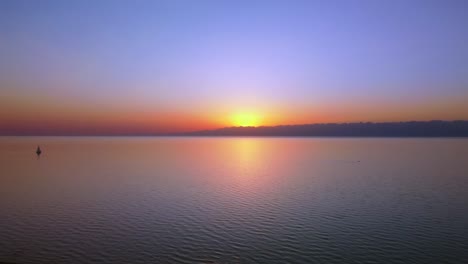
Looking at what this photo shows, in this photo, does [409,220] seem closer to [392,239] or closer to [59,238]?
[392,239]

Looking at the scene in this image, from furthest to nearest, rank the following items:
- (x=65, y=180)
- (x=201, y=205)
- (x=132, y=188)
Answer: (x=65, y=180) → (x=132, y=188) → (x=201, y=205)

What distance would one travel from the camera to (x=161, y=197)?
42.9m

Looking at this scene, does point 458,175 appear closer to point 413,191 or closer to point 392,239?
point 413,191

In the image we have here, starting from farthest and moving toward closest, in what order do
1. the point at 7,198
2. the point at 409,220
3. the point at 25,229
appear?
the point at 7,198, the point at 409,220, the point at 25,229

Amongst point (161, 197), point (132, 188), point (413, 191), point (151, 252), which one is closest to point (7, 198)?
point (132, 188)

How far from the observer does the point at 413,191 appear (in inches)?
1801

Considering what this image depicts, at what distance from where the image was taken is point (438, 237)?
26.0 m

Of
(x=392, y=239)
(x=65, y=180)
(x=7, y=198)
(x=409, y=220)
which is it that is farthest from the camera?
(x=65, y=180)

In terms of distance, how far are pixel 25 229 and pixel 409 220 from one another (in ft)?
108

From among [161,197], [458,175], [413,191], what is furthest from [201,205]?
[458,175]

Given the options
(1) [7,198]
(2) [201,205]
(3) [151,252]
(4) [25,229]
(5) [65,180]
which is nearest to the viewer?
(3) [151,252]

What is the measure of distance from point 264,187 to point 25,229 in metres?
31.4

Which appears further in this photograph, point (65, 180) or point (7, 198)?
point (65, 180)

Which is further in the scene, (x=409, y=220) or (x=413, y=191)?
(x=413, y=191)
